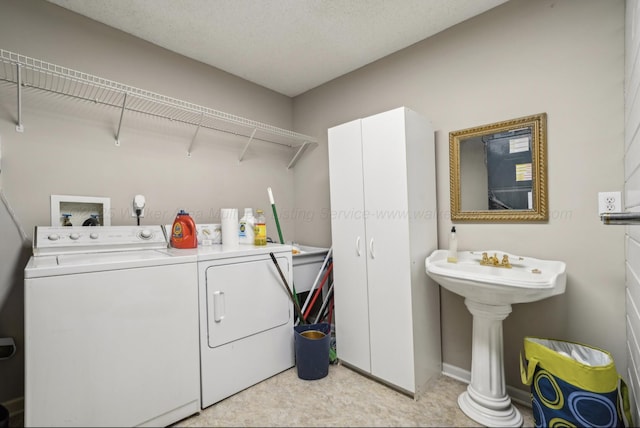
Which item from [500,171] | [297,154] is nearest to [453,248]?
[500,171]

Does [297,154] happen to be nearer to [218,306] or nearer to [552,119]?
[218,306]

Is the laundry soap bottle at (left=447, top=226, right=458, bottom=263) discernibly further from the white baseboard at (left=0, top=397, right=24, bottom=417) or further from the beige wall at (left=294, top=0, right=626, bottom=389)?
the white baseboard at (left=0, top=397, right=24, bottom=417)

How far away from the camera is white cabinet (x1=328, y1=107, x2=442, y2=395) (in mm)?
1812

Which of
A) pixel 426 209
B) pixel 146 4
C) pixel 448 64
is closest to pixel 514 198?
pixel 426 209

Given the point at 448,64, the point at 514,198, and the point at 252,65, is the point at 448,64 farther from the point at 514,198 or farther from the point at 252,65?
the point at 252,65

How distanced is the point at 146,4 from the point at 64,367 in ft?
6.59

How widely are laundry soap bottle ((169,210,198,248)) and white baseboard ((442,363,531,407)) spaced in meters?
1.98

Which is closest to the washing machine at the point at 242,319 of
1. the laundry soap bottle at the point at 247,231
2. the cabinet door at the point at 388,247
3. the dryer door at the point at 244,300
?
the dryer door at the point at 244,300

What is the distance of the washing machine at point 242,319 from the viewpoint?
1722mm

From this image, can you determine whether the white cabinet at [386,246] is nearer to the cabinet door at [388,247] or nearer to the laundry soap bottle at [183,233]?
the cabinet door at [388,247]

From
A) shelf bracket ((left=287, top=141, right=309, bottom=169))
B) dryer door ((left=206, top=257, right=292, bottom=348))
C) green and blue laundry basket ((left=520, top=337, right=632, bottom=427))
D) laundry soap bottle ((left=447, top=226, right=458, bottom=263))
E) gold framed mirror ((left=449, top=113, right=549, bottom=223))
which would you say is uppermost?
shelf bracket ((left=287, top=141, right=309, bottom=169))

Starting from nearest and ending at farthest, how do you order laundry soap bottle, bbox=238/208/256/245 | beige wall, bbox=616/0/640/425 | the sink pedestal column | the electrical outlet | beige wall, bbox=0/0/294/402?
beige wall, bbox=616/0/640/425 < the electrical outlet < the sink pedestal column < beige wall, bbox=0/0/294/402 < laundry soap bottle, bbox=238/208/256/245

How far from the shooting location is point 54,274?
1.25 meters

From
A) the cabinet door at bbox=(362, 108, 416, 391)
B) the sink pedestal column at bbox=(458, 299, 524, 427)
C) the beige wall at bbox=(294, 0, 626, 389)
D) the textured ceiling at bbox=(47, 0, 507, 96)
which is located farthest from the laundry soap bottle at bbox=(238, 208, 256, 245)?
the sink pedestal column at bbox=(458, 299, 524, 427)
